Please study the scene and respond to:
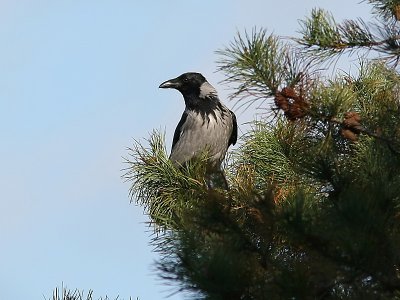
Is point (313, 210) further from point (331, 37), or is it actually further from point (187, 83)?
point (187, 83)

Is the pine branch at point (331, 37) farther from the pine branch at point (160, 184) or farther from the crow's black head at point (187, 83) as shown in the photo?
the crow's black head at point (187, 83)

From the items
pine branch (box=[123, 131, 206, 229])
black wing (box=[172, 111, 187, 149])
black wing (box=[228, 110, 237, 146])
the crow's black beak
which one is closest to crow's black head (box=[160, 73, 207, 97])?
the crow's black beak

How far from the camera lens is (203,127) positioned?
988 centimetres

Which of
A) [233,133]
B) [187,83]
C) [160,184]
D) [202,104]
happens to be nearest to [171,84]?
[187,83]

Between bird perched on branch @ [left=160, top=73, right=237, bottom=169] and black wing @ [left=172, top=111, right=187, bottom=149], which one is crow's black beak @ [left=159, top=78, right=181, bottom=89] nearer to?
bird perched on branch @ [left=160, top=73, right=237, bottom=169]

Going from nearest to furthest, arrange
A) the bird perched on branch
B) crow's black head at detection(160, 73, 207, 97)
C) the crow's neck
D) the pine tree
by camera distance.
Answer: the pine tree
the bird perched on branch
the crow's neck
crow's black head at detection(160, 73, 207, 97)

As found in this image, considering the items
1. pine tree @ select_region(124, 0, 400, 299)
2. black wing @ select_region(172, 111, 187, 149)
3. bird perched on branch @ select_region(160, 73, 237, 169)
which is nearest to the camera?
pine tree @ select_region(124, 0, 400, 299)

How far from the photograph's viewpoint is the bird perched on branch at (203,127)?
978 centimetres

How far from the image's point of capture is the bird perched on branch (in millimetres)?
9781

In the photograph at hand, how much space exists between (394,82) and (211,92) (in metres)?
5.18

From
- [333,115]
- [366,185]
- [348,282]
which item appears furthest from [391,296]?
[333,115]

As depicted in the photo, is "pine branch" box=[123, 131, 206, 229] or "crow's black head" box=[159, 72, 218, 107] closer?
"pine branch" box=[123, 131, 206, 229]

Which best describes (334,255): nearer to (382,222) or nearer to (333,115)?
(382,222)

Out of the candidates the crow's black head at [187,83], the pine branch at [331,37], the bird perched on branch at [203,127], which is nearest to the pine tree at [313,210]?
the pine branch at [331,37]
